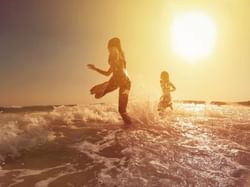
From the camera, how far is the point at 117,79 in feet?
43.9

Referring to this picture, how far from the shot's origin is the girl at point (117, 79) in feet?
43.6

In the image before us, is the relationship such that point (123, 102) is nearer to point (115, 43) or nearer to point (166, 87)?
point (115, 43)

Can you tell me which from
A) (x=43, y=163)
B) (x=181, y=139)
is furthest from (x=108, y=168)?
(x=181, y=139)

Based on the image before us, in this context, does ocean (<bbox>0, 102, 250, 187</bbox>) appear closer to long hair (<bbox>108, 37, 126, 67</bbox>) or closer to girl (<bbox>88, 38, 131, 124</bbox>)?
girl (<bbox>88, 38, 131, 124</bbox>)

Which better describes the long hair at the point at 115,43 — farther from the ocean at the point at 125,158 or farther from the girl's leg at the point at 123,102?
the ocean at the point at 125,158

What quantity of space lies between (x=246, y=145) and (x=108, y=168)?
379 centimetres

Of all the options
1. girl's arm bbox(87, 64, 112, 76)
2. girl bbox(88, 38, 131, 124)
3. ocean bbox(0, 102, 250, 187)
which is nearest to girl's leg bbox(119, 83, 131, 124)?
girl bbox(88, 38, 131, 124)

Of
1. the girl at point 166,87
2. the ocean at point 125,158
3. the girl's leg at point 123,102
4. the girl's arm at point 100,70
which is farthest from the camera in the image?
the girl at point 166,87

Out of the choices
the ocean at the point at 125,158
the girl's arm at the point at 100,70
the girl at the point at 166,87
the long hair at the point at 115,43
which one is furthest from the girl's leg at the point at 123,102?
the girl at the point at 166,87

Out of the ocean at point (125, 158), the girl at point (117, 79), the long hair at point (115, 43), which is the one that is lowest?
the ocean at point (125, 158)

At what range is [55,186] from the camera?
5484 mm

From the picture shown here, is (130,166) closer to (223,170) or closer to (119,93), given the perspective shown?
(223,170)

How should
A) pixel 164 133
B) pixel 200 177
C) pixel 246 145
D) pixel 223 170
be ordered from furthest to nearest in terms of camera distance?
pixel 164 133, pixel 246 145, pixel 223 170, pixel 200 177

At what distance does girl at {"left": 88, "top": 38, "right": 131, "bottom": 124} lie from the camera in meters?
13.3
